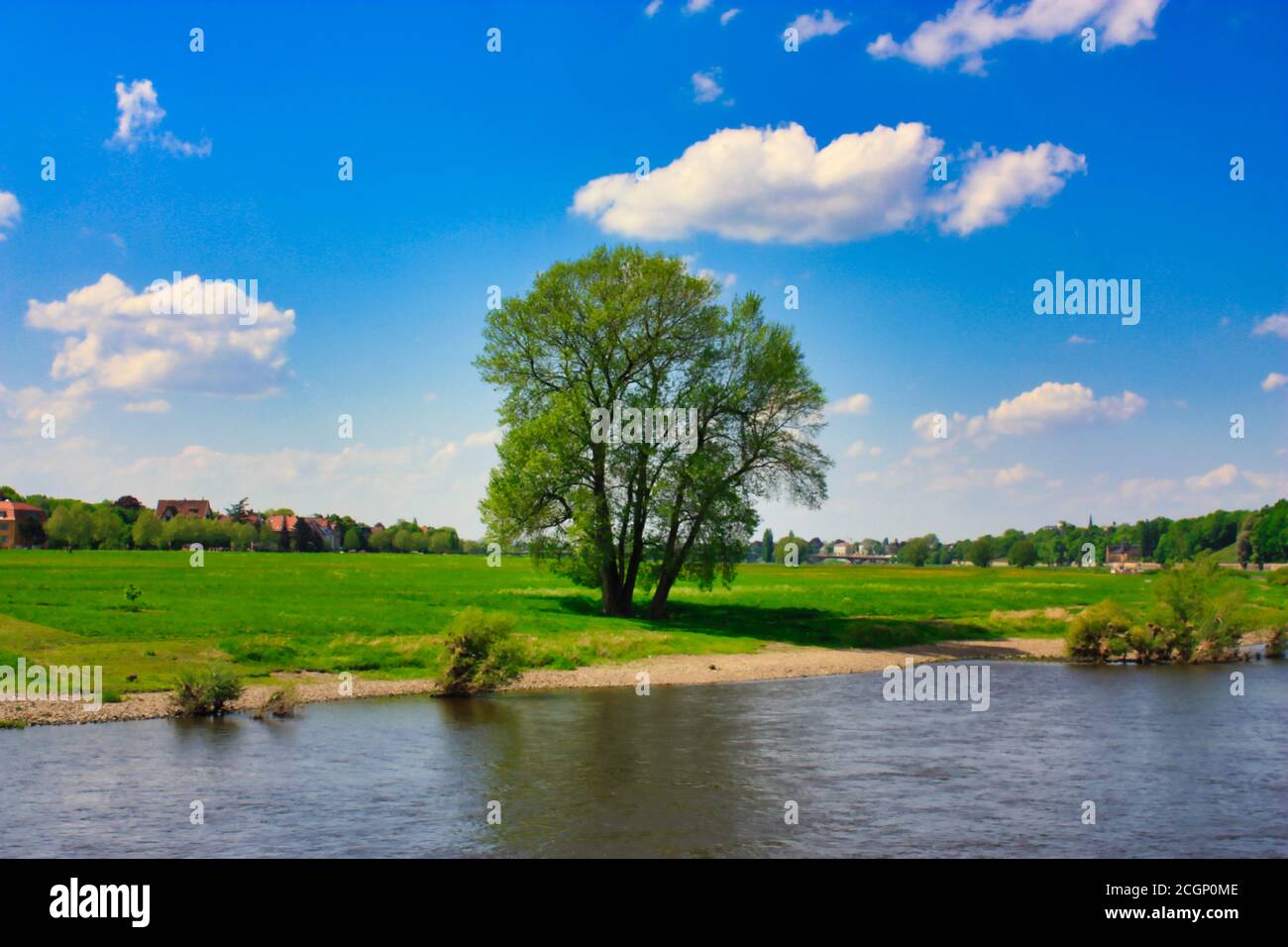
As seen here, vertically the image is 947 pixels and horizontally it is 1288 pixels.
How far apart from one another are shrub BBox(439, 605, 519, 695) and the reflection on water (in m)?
1.70

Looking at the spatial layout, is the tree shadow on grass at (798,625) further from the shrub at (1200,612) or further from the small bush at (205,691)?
the small bush at (205,691)

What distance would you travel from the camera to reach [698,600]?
237 feet

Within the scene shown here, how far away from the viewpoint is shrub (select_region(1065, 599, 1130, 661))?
54.8m

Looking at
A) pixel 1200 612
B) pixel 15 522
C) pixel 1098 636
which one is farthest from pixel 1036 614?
pixel 15 522

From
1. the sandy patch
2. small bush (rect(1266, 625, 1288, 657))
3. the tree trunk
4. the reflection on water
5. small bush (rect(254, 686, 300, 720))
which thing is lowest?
small bush (rect(1266, 625, 1288, 657))

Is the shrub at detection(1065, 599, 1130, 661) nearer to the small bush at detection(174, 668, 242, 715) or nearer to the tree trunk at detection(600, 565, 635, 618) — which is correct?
the tree trunk at detection(600, 565, 635, 618)

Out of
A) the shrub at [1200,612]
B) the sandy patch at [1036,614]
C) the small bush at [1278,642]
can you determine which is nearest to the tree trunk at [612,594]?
the sandy patch at [1036,614]

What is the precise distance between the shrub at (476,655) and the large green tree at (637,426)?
1679 centimetres

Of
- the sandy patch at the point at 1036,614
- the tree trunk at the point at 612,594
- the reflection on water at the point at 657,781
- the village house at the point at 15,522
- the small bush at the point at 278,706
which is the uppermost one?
the village house at the point at 15,522

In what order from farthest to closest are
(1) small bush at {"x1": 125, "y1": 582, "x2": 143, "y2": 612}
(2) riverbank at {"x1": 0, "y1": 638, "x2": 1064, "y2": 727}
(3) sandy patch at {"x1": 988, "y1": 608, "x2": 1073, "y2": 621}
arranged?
1. (3) sandy patch at {"x1": 988, "y1": 608, "x2": 1073, "y2": 621}
2. (1) small bush at {"x1": 125, "y1": 582, "x2": 143, "y2": 612}
3. (2) riverbank at {"x1": 0, "y1": 638, "x2": 1064, "y2": 727}

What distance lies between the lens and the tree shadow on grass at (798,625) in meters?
A: 57.9

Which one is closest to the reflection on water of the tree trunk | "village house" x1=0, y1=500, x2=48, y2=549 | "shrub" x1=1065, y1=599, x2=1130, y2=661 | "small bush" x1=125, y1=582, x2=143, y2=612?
"shrub" x1=1065, y1=599, x2=1130, y2=661
